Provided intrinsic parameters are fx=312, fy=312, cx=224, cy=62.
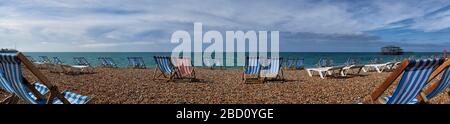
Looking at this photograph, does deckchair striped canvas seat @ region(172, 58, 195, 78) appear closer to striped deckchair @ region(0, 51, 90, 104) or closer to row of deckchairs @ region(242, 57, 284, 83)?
row of deckchairs @ region(242, 57, 284, 83)

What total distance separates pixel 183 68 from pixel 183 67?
0.04 metres

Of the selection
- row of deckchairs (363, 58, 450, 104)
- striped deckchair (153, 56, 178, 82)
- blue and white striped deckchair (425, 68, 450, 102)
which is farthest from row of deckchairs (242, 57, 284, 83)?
row of deckchairs (363, 58, 450, 104)

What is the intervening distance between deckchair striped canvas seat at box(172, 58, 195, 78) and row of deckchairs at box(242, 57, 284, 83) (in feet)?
5.26

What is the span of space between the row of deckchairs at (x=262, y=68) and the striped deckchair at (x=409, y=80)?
5572 mm

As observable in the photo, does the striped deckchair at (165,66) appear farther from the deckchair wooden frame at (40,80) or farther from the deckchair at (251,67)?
the deckchair wooden frame at (40,80)

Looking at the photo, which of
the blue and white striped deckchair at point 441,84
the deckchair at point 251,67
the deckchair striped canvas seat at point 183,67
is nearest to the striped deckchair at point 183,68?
the deckchair striped canvas seat at point 183,67

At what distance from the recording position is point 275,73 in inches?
351

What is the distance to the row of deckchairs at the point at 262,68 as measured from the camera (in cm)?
871

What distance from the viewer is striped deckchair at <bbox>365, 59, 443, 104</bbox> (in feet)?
8.68

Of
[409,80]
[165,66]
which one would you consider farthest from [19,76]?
[165,66]

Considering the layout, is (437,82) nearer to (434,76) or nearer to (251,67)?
(434,76)
